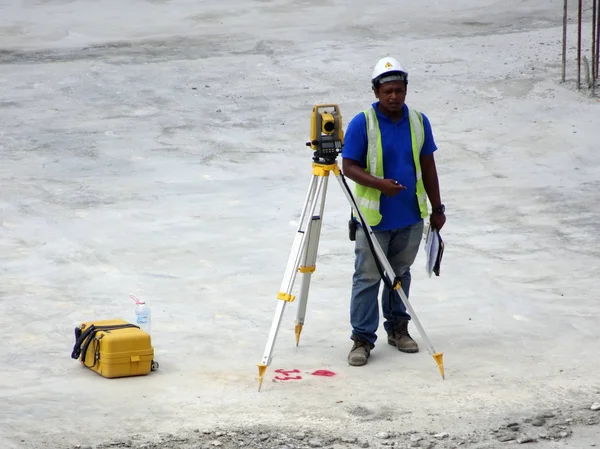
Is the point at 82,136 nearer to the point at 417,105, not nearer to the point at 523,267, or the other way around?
the point at 417,105

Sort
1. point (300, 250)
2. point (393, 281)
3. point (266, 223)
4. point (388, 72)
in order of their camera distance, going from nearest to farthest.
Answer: point (300, 250) → point (388, 72) → point (393, 281) → point (266, 223)

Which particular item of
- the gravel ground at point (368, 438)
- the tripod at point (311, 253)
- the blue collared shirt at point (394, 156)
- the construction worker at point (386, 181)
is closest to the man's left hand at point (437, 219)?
the construction worker at point (386, 181)

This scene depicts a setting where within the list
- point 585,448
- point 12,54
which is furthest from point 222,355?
point 12,54

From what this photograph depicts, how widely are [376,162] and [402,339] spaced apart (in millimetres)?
1158

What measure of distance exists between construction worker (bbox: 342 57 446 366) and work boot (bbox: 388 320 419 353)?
206 millimetres

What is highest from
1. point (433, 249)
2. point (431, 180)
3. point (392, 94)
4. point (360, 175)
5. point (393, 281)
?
point (392, 94)

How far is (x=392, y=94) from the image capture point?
6.53 m

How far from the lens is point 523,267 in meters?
8.66

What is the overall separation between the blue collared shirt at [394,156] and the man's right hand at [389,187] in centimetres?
24

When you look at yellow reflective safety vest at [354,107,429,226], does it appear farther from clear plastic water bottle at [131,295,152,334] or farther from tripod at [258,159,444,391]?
clear plastic water bottle at [131,295,152,334]

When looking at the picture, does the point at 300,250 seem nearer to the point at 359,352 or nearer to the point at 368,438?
the point at 359,352

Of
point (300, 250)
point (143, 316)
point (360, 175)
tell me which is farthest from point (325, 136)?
point (143, 316)

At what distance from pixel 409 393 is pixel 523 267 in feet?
8.80

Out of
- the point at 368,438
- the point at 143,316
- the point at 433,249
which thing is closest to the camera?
the point at 368,438
